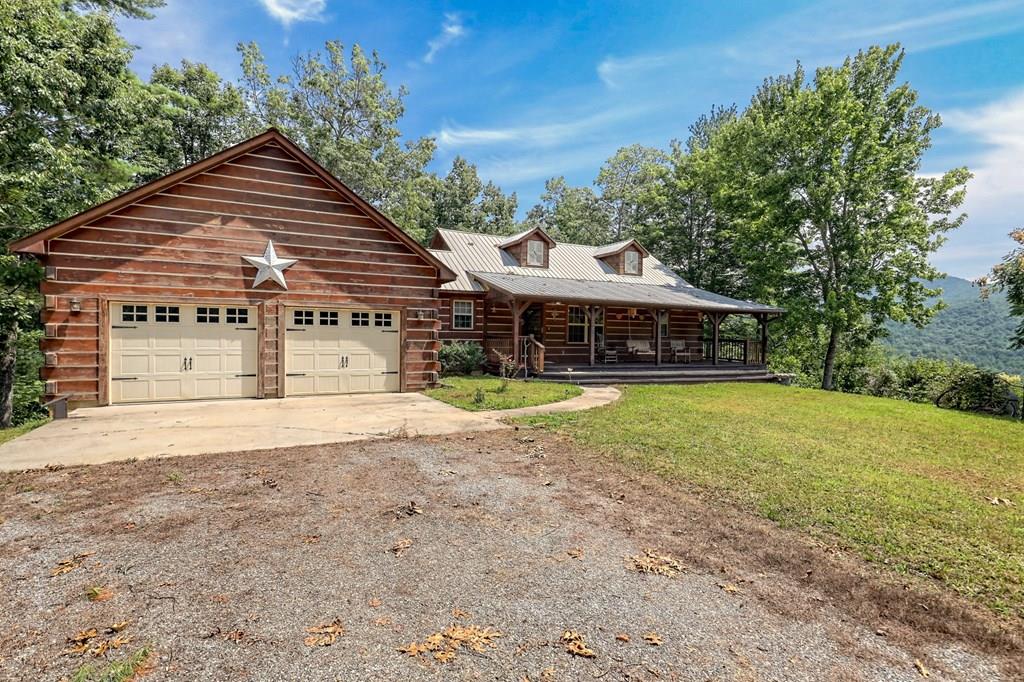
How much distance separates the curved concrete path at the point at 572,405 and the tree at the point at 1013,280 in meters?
11.6

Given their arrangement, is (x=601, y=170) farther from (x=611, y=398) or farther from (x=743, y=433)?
(x=743, y=433)

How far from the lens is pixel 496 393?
12.2 meters

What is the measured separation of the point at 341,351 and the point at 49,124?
962cm

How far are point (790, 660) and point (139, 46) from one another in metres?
23.5

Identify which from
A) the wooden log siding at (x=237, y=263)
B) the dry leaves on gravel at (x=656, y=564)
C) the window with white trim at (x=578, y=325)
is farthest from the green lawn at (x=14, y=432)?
the window with white trim at (x=578, y=325)

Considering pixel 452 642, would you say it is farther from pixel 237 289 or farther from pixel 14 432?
pixel 237 289

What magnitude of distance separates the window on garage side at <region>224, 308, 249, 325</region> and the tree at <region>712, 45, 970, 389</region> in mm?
20889

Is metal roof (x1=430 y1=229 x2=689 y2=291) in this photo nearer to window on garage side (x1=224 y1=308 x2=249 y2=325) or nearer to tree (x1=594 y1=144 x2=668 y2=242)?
window on garage side (x1=224 y1=308 x2=249 y2=325)

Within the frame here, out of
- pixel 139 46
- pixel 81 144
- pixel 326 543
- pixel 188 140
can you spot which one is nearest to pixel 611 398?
pixel 326 543

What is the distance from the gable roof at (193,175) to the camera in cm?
902

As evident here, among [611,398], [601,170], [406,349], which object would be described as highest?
[601,170]

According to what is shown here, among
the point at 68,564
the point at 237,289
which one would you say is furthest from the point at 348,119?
the point at 68,564

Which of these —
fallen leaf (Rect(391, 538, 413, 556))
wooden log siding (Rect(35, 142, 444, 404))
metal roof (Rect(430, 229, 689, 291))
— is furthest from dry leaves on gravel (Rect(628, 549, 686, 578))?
metal roof (Rect(430, 229, 689, 291))

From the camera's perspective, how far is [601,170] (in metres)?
38.0
